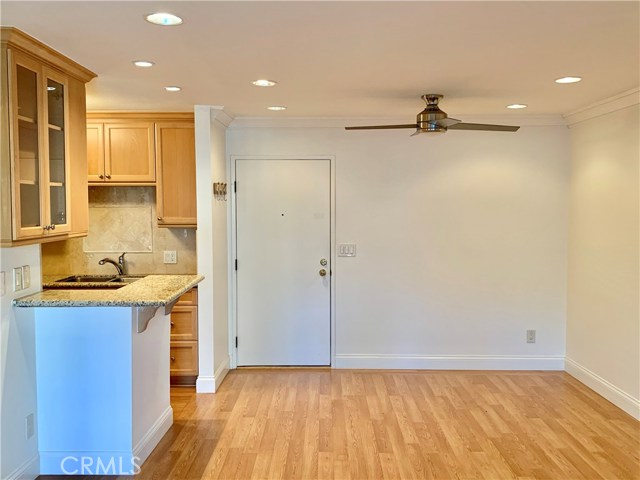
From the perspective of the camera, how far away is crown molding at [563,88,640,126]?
149 inches

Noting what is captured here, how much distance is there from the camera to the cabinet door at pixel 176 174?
4.52 m

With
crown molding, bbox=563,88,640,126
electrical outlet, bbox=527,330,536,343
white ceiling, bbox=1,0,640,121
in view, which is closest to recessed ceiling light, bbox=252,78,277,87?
white ceiling, bbox=1,0,640,121

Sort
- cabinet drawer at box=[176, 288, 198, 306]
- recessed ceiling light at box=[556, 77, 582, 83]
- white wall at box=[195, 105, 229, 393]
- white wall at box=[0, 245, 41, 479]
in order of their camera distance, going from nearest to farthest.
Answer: white wall at box=[0, 245, 41, 479], recessed ceiling light at box=[556, 77, 582, 83], white wall at box=[195, 105, 229, 393], cabinet drawer at box=[176, 288, 198, 306]

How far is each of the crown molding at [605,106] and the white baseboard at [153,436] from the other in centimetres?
386

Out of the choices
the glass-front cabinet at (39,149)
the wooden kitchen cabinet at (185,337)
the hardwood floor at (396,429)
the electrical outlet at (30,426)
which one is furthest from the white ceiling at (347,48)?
the hardwood floor at (396,429)

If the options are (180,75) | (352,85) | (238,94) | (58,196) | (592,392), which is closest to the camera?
(58,196)

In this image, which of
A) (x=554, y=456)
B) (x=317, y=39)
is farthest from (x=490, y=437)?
(x=317, y=39)

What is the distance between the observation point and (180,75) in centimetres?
325

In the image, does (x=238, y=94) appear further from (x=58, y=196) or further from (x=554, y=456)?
(x=554, y=456)

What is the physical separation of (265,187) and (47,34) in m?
2.67

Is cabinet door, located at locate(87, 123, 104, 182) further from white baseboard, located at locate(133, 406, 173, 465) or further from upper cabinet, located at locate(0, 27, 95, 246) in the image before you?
white baseboard, located at locate(133, 406, 173, 465)

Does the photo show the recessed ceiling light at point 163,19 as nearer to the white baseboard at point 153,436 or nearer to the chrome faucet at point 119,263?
the white baseboard at point 153,436

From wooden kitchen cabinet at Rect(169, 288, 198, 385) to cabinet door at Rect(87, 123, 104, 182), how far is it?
1.25 meters

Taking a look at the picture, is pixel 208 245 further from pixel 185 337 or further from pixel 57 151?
pixel 57 151
